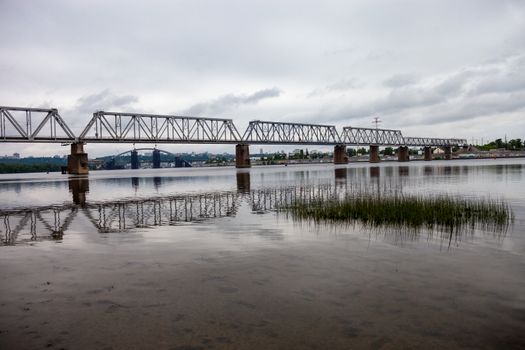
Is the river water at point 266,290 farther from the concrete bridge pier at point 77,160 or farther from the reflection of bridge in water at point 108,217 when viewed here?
the concrete bridge pier at point 77,160

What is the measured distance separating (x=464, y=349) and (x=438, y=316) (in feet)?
4.68

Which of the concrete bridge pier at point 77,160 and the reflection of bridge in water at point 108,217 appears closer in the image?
the reflection of bridge in water at point 108,217

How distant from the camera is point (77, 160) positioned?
5517 inches

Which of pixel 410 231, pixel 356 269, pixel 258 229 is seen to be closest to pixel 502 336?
pixel 356 269

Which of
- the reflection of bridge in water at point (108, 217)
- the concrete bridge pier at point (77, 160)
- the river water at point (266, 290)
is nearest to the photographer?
the river water at point (266, 290)

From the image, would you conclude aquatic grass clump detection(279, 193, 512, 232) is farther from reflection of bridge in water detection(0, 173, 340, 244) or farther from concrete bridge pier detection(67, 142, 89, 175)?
concrete bridge pier detection(67, 142, 89, 175)

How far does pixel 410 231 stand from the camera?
18000 millimetres

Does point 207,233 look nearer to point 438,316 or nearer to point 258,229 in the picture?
point 258,229

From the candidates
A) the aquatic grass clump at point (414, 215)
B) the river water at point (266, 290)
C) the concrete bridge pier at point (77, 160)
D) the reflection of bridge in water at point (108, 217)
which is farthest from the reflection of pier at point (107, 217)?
the concrete bridge pier at point (77, 160)

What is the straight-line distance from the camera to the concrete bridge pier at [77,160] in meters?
138

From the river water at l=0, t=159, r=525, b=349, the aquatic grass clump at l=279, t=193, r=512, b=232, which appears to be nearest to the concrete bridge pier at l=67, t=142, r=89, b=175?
the river water at l=0, t=159, r=525, b=349

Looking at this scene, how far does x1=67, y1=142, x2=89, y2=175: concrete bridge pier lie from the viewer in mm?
138500

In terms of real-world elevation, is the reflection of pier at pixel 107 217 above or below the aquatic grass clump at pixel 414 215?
below

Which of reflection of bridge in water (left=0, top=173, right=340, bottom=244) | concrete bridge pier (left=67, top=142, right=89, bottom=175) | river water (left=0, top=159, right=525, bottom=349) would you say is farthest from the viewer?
concrete bridge pier (left=67, top=142, right=89, bottom=175)
